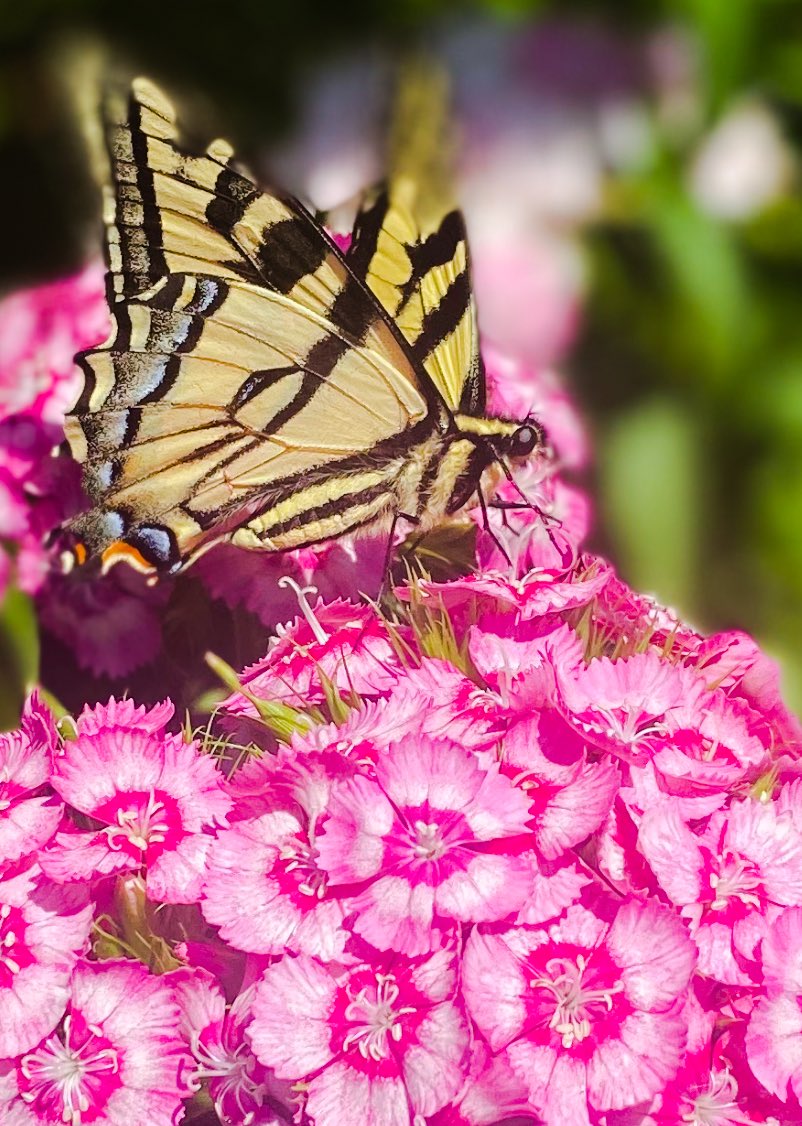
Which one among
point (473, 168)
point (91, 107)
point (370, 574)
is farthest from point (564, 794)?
point (473, 168)

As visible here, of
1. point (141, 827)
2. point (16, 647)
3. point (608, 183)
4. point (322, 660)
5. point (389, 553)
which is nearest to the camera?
point (141, 827)

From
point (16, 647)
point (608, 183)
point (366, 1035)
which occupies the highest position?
point (608, 183)

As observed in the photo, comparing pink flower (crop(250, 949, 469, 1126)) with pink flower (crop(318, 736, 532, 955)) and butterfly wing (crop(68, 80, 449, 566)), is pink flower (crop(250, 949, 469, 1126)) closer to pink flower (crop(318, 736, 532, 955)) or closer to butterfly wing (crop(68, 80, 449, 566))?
pink flower (crop(318, 736, 532, 955))

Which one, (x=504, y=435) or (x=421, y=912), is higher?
(x=504, y=435)

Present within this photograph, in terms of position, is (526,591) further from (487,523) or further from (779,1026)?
(779,1026)

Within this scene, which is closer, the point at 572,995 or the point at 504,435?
the point at 572,995

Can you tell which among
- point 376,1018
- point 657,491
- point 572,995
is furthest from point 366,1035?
point 657,491

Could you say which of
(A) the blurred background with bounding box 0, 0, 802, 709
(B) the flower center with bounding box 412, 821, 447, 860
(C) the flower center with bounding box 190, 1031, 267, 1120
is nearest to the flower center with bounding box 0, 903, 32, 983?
(C) the flower center with bounding box 190, 1031, 267, 1120

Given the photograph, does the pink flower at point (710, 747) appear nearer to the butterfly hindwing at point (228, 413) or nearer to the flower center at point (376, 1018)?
the flower center at point (376, 1018)
